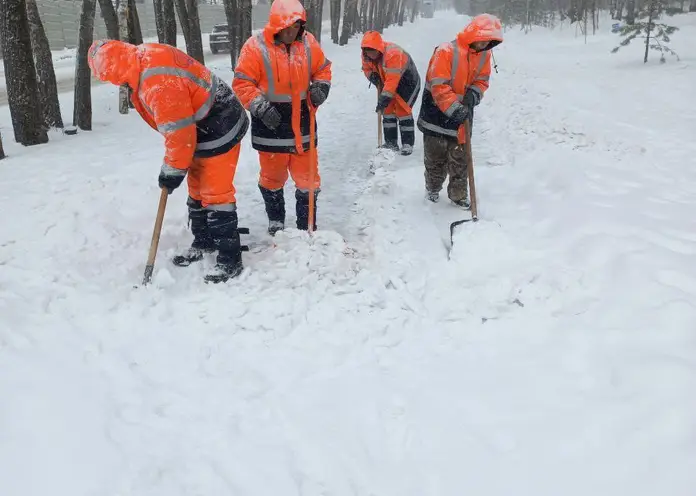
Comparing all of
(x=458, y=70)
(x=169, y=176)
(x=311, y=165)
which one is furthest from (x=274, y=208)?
(x=458, y=70)

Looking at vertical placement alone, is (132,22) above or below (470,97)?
above

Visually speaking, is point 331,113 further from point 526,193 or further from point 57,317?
point 57,317

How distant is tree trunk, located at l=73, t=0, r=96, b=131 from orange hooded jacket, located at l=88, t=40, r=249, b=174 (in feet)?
18.5

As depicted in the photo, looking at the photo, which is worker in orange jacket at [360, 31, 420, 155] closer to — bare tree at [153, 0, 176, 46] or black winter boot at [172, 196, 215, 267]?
black winter boot at [172, 196, 215, 267]

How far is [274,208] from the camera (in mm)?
4668

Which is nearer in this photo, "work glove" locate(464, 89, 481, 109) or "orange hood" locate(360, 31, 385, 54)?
"work glove" locate(464, 89, 481, 109)

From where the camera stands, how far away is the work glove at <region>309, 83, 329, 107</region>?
4.21 meters

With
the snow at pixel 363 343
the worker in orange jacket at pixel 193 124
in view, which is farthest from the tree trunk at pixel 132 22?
the worker in orange jacket at pixel 193 124

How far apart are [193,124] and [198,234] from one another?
1003 mm

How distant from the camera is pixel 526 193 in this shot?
5.40 metres

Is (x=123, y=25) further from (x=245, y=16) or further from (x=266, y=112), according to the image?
(x=266, y=112)

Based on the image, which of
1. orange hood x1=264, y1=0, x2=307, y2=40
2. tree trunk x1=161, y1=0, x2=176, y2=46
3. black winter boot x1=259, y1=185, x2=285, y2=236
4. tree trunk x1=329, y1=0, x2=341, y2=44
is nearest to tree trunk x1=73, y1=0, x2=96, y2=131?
tree trunk x1=161, y1=0, x2=176, y2=46

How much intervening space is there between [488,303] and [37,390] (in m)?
2.75

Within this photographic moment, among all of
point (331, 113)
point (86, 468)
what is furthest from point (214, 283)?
point (331, 113)
